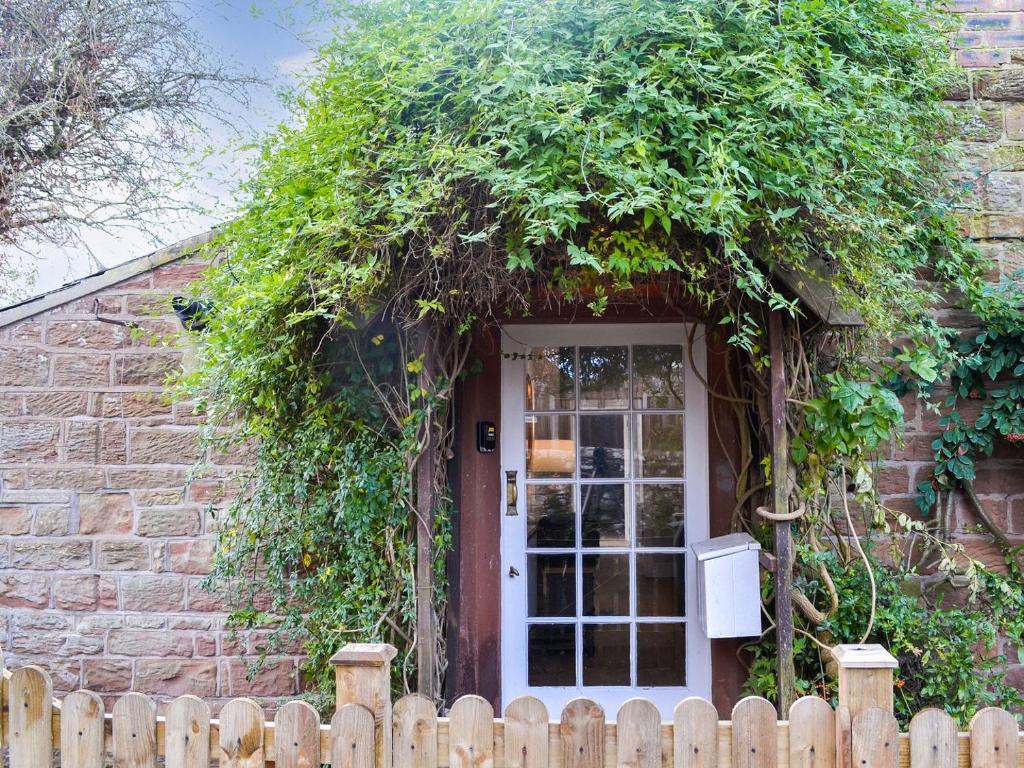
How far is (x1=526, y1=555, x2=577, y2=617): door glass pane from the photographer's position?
400 cm

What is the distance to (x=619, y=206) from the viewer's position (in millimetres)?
2551

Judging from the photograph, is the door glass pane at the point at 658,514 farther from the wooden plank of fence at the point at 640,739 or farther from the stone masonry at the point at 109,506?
the stone masonry at the point at 109,506

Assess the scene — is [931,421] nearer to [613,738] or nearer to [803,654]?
[803,654]

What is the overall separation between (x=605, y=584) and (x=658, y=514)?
0.48 metres

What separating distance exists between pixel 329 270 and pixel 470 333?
97 centimetres

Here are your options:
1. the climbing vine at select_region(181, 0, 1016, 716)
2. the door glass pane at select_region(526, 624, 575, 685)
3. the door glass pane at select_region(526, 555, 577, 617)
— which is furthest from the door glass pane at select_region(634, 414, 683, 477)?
the door glass pane at select_region(526, 624, 575, 685)

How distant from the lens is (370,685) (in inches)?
90.9

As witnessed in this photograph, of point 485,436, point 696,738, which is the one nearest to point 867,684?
point 696,738

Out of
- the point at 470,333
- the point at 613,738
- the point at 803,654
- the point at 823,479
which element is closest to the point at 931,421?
the point at 823,479

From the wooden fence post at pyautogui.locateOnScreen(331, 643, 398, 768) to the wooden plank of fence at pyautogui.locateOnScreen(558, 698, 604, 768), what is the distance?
0.55m

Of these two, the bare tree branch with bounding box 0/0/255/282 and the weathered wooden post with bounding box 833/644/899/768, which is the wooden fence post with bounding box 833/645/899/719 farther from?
the bare tree branch with bounding box 0/0/255/282

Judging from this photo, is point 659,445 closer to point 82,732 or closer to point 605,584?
point 605,584

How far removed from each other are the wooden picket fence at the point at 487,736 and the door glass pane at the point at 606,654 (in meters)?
1.79

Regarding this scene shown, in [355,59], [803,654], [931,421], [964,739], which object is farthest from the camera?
[931,421]
